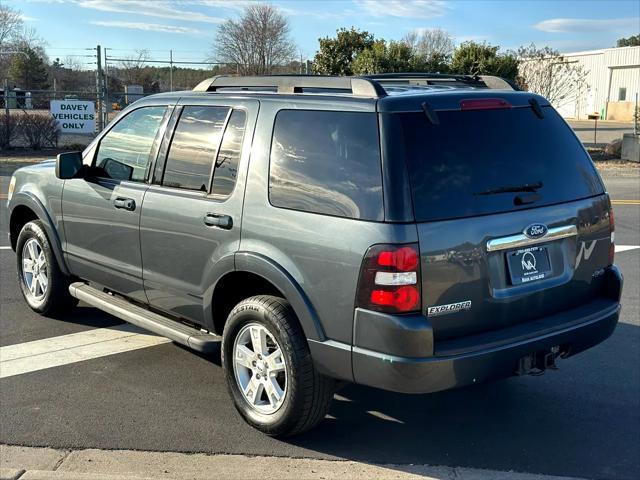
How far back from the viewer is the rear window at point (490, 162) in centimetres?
339

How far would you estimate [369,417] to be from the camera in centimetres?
424

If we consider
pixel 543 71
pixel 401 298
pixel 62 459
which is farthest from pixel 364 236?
pixel 543 71

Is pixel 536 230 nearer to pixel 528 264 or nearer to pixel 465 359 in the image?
pixel 528 264

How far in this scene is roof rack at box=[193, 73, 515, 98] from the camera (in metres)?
3.69

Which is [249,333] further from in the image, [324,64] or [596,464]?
[324,64]

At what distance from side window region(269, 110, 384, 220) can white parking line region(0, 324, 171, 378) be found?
2.31 m

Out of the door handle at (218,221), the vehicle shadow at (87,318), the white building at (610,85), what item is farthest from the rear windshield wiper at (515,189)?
the white building at (610,85)

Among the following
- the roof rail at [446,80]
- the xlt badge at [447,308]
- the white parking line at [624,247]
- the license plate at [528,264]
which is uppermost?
the roof rail at [446,80]

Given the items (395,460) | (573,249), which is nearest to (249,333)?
(395,460)

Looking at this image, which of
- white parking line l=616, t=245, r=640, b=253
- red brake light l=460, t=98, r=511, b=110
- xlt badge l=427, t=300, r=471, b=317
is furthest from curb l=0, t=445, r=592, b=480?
white parking line l=616, t=245, r=640, b=253

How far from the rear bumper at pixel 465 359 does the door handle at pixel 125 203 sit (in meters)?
2.09

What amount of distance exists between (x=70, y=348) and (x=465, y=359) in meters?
3.30

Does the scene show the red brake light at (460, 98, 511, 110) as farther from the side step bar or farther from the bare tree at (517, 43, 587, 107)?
the bare tree at (517, 43, 587, 107)

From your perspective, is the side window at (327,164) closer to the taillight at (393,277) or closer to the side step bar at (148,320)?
the taillight at (393,277)
